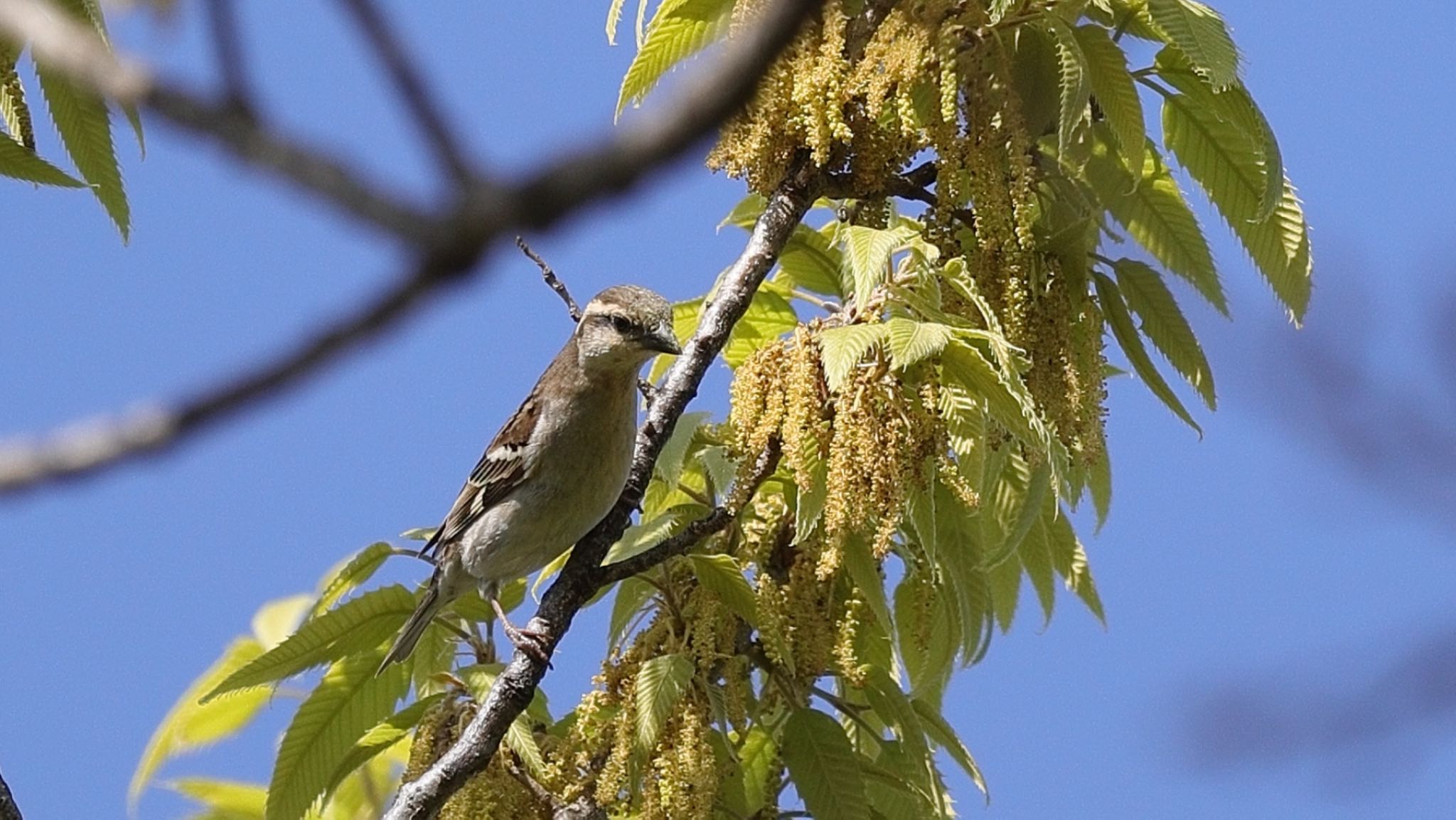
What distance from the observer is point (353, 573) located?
A: 492cm

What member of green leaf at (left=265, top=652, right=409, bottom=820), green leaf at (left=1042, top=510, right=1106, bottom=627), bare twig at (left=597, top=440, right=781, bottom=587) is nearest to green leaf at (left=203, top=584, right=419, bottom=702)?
green leaf at (left=265, top=652, right=409, bottom=820)

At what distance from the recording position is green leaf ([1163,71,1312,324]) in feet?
15.4

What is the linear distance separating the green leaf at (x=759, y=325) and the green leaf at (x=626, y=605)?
798 mm

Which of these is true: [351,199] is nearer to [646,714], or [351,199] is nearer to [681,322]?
[646,714]

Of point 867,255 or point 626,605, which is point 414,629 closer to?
point 626,605

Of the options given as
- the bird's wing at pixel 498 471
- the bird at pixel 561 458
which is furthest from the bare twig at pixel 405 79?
the bird's wing at pixel 498 471

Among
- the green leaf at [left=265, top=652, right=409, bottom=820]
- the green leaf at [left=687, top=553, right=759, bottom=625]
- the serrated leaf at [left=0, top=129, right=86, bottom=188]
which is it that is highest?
the serrated leaf at [left=0, top=129, right=86, bottom=188]

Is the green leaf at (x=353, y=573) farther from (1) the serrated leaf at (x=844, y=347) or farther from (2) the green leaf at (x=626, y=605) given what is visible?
(1) the serrated leaf at (x=844, y=347)

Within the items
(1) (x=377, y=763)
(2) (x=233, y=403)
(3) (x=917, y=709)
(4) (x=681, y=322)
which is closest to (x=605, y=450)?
(4) (x=681, y=322)

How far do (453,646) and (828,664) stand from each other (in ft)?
4.51

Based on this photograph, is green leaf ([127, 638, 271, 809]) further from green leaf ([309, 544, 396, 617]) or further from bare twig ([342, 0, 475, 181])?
bare twig ([342, 0, 475, 181])

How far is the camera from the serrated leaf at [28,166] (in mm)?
4023

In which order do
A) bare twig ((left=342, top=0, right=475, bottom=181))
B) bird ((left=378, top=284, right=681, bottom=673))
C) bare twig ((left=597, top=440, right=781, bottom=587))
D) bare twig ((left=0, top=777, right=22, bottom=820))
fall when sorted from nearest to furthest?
bare twig ((left=342, top=0, right=475, bottom=181)), bare twig ((left=0, top=777, right=22, bottom=820)), bare twig ((left=597, top=440, right=781, bottom=587)), bird ((left=378, top=284, right=681, bottom=673))

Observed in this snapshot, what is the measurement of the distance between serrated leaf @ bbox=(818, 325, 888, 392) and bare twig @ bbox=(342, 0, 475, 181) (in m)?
2.82
